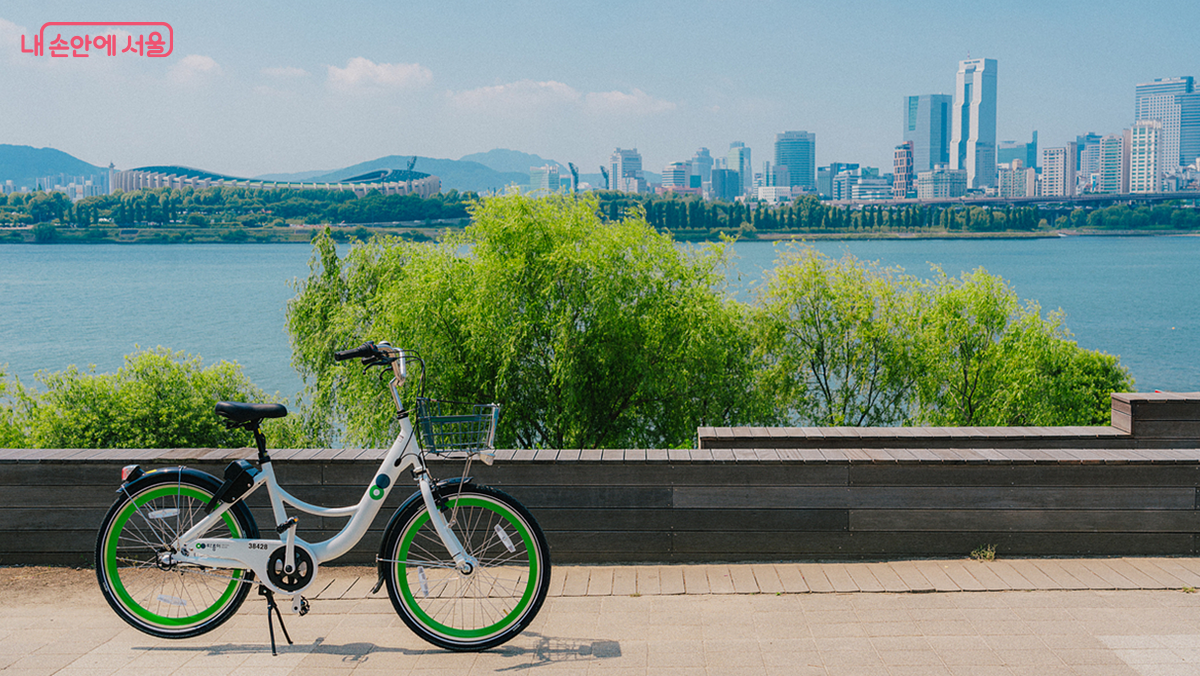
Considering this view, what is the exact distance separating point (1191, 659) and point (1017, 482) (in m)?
1.33

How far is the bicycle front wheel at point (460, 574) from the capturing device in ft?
13.3

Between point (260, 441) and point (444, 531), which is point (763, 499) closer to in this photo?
point (444, 531)

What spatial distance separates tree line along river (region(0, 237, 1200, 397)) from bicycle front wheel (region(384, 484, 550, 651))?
607 inches

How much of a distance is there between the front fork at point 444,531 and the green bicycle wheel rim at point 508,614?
2.5 inches

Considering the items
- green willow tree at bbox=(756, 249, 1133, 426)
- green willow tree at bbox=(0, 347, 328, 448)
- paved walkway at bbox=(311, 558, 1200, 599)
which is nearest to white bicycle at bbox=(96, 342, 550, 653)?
paved walkway at bbox=(311, 558, 1200, 599)

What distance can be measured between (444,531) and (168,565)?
3.95 ft

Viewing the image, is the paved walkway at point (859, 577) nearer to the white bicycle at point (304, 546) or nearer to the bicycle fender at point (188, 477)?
the white bicycle at point (304, 546)

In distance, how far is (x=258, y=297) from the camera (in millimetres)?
69500

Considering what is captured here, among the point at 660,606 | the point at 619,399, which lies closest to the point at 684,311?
the point at 619,399

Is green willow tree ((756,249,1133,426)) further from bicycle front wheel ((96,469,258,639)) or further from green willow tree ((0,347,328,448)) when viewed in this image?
bicycle front wheel ((96,469,258,639))

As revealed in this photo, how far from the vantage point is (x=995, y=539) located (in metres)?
5.01

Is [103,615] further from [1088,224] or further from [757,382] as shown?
[1088,224]

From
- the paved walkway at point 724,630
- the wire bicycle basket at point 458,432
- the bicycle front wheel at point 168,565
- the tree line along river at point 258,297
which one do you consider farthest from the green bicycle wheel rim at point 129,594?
the tree line along river at point 258,297

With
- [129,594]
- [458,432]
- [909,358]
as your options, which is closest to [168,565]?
[129,594]
